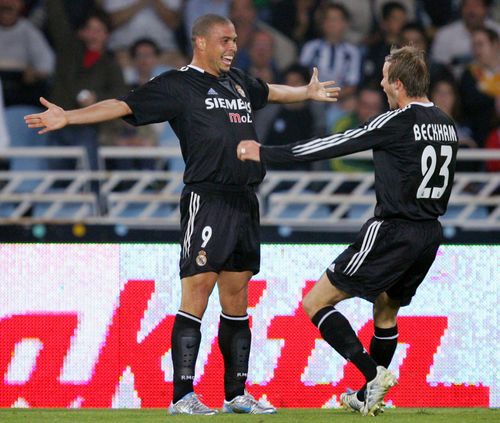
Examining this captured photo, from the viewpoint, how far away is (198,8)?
1216cm

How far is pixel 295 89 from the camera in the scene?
7133 millimetres

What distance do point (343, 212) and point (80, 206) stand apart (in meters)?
2.49

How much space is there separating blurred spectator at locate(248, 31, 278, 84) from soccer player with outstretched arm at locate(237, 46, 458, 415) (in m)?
5.35

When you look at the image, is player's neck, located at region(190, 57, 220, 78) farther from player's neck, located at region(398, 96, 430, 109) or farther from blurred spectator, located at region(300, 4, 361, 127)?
blurred spectator, located at region(300, 4, 361, 127)

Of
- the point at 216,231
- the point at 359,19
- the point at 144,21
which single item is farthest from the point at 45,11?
the point at 216,231

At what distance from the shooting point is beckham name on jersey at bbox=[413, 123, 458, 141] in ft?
20.1

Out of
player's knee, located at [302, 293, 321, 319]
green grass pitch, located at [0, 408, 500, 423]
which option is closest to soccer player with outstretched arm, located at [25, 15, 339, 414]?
green grass pitch, located at [0, 408, 500, 423]

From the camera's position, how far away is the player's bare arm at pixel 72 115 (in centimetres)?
614

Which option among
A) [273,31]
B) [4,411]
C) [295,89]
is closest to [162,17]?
[273,31]

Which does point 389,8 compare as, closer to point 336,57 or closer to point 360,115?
point 336,57

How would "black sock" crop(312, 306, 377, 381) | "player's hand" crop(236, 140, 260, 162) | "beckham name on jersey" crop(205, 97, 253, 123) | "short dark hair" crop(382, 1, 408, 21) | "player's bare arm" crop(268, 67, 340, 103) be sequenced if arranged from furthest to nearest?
"short dark hair" crop(382, 1, 408, 21), "player's bare arm" crop(268, 67, 340, 103), "beckham name on jersey" crop(205, 97, 253, 123), "black sock" crop(312, 306, 377, 381), "player's hand" crop(236, 140, 260, 162)

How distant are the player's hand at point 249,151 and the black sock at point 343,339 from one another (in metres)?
0.93

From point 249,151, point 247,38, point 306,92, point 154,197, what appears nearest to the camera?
point 249,151

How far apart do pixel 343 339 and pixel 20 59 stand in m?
6.57
